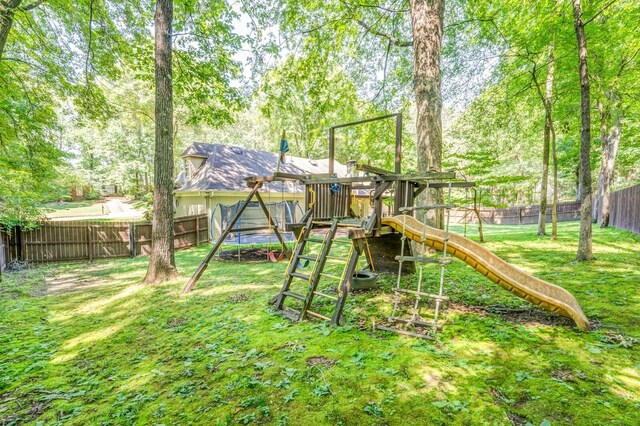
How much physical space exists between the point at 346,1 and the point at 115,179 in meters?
25.2

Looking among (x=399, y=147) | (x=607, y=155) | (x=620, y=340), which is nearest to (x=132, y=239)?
(x=399, y=147)

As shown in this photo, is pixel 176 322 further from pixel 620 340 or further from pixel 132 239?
pixel 132 239

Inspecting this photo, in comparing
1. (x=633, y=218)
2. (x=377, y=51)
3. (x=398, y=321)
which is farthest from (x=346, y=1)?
(x=633, y=218)

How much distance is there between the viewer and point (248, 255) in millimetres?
11211

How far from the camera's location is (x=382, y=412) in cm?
223

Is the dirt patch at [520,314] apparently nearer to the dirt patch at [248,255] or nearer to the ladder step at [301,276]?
the ladder step at [301,276]

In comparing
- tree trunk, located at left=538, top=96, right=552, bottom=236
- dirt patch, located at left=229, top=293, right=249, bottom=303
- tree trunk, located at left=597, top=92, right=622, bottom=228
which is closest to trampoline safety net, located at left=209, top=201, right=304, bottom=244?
dirt patch, located at left=229, top=293, right=249, bottom=303

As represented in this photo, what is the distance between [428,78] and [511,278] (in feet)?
16.9

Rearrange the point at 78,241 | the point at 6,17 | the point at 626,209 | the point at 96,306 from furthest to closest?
the point at 626,209 → the point at 78,241 → the point at 6,17 → the point at 96,306

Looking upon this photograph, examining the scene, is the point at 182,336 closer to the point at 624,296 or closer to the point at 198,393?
the point at 198,393

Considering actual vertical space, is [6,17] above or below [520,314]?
above

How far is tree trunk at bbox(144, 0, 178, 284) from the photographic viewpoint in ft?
21.4

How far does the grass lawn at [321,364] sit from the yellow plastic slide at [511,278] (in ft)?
0.85

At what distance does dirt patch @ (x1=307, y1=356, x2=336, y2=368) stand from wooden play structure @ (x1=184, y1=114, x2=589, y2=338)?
859 mm
